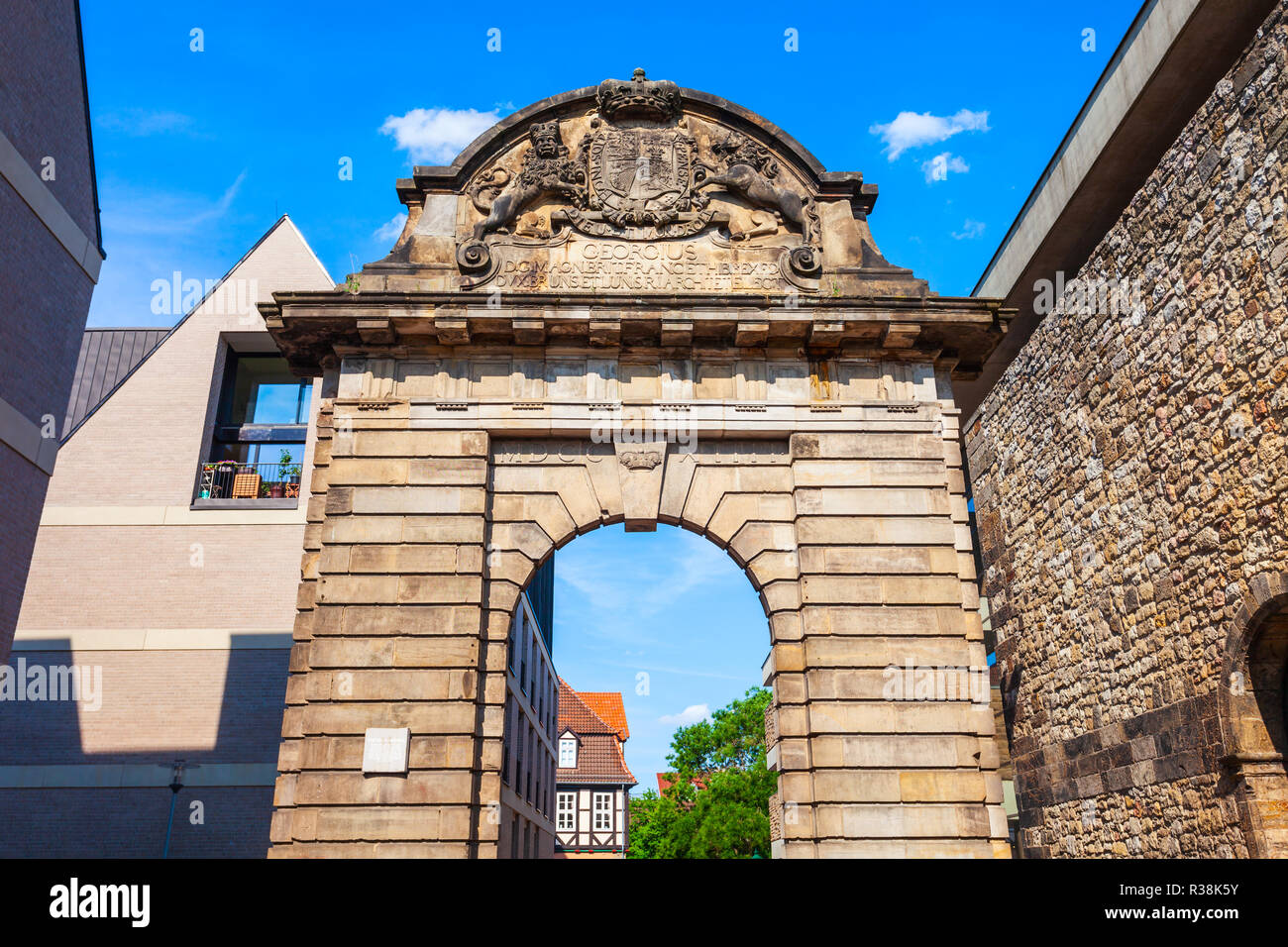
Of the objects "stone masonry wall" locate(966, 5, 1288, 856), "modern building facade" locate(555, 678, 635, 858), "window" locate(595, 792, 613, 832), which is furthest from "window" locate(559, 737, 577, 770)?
"stone masonry wall" locate(966, 5, 1288, 856)

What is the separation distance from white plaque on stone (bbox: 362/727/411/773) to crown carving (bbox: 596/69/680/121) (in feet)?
32.0

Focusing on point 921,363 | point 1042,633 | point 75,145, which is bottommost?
point 1042,633

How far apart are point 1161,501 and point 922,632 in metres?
5.36

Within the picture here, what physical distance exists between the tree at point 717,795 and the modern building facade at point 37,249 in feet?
103

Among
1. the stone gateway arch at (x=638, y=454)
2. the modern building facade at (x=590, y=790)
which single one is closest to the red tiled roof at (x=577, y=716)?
the modern building facade at (x=590, y=790)

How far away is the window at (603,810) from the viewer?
163ft

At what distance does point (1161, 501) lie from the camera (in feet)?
46.8

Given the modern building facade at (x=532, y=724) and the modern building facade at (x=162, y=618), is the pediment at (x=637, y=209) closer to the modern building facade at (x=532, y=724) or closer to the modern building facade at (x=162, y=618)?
the modern building facade at (x=532, y=724)

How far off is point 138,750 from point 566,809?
31.8 m

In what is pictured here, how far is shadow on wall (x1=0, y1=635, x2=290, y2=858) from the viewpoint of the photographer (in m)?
21.0

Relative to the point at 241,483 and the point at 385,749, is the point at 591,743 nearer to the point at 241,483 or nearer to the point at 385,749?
the point at 241,483
